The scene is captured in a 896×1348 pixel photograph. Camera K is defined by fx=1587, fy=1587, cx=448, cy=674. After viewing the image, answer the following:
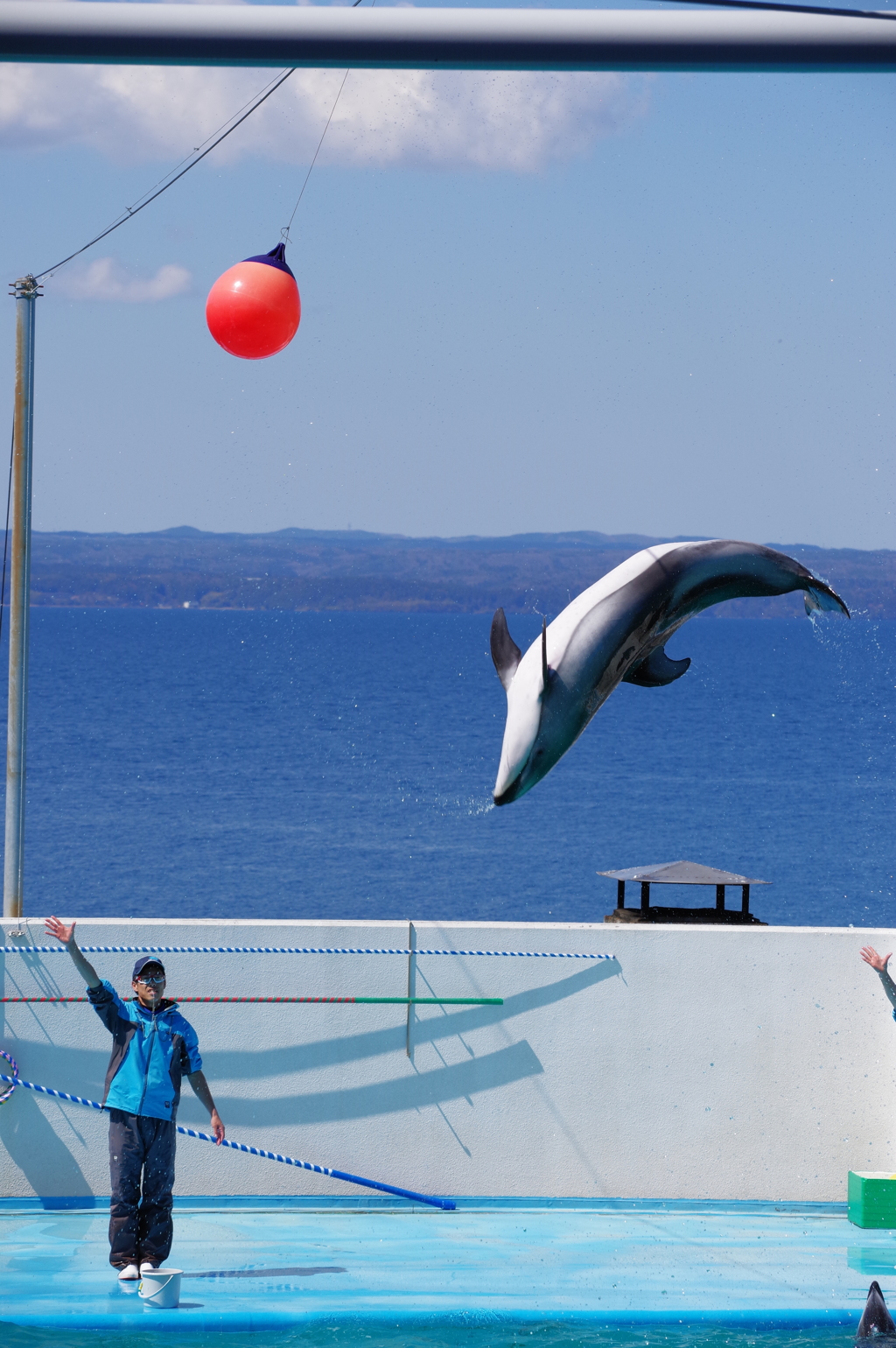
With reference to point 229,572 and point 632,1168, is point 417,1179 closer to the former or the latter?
point 632,1168

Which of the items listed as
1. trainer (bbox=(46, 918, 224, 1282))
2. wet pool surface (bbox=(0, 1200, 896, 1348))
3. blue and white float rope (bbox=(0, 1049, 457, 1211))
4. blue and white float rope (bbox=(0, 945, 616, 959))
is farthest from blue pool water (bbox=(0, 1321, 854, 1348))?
blue and white float rope (bbox=(0, 945, 616, 959))

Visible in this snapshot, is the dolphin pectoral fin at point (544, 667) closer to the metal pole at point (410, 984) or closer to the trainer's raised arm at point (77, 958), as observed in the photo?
the trainer's raised arm at point (77, 958)

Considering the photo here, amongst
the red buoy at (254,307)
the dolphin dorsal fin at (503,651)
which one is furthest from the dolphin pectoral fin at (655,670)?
the red buoy at (254,307)

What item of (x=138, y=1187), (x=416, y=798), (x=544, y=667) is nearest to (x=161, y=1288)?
(x=138, y=1187)

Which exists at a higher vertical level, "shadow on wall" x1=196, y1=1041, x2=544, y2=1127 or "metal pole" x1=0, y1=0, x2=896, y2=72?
"metal pole" x1=0, y1=0, x2=896, y2=72

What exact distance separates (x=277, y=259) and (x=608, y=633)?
2.96 metres

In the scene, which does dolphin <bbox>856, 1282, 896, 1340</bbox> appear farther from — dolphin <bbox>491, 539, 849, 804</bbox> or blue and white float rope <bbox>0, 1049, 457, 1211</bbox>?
blue and white float rope <bbox>0, 1049, 457, 1211</bbox>

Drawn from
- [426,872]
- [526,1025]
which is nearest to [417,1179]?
[526,1025]

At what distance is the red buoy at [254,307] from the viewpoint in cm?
717

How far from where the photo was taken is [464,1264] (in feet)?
24.8

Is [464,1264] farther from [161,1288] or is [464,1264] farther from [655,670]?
[655,670]

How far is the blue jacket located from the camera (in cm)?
677

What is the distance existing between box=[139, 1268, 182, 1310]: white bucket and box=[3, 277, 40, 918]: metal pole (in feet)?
8.26

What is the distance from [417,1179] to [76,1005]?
2.03 m
